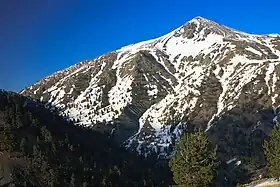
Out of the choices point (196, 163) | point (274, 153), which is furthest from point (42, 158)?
point (196, 163)

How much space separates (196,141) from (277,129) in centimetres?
2835

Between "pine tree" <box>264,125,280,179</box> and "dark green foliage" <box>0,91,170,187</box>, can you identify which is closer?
"pine tree" <box>264,125,280,179</box>

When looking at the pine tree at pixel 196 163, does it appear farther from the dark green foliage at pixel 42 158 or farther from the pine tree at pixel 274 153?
the dark green foliage at pixel 42 158

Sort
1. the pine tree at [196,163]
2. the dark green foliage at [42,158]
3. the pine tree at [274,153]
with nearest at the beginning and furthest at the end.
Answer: the pine tree at [196,163] → the pine tree at [274,153] → the dark green foliage at [42,158]

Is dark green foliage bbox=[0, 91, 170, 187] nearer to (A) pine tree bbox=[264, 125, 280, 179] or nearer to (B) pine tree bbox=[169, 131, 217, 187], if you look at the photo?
(A) pine tree bbox=[264, 125, 280, 179]

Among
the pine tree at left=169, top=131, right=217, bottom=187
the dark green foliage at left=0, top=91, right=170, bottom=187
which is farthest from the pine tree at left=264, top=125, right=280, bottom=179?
the dark green foliage at left=0, top=91, right=170, bottom=187

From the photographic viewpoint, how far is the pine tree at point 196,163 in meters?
69.6

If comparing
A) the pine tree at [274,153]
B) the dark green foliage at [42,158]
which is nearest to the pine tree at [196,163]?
the pine tree at [274,153]

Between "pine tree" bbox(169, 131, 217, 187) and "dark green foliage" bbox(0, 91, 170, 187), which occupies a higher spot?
"dark green foliage" bbox(0, 91, 170, 187)

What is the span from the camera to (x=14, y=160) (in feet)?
488

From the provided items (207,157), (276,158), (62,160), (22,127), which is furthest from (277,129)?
(22,127)

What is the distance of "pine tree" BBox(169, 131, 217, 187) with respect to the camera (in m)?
69.6

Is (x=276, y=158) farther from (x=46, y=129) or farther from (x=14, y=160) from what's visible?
(x=46, y=129)

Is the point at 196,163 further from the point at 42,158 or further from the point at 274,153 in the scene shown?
the point at 42,158
